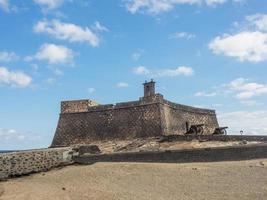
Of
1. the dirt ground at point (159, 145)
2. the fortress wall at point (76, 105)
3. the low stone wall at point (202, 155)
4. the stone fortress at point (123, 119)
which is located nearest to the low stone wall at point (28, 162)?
the low stone wall at point (202, 155)

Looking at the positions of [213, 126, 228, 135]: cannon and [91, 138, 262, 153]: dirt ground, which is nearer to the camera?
[91, 138, 262, 153]: dirt ground

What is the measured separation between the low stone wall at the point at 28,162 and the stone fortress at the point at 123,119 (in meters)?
9.01

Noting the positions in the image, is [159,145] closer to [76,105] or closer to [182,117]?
[182,117]

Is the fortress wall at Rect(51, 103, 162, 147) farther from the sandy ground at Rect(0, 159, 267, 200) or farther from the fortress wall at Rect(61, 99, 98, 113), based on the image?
the sandy ground at Rect(0, 159, 267, 200)

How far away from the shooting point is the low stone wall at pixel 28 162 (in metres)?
16.7

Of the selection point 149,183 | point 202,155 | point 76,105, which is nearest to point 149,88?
point 76,105

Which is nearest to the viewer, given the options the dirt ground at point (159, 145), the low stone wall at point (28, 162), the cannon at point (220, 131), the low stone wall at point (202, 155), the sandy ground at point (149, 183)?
the sandy ground at point (149, 183)

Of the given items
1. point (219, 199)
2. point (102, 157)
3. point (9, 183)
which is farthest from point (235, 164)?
point (9, 183)

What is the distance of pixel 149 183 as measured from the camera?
12.8 m

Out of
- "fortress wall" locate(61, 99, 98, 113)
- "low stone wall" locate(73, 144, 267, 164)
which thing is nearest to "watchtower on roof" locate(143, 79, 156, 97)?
"fortress wall" locate(61, 99, 98, 113)

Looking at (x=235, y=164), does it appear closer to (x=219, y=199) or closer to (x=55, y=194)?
(x=219, y=199)

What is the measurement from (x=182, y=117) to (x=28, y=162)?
47.1 ft

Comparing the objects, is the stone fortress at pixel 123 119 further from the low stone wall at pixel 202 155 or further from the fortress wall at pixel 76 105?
the low stone wall at pixel 202 155

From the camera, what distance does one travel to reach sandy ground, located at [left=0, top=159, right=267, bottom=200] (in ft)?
37.1
